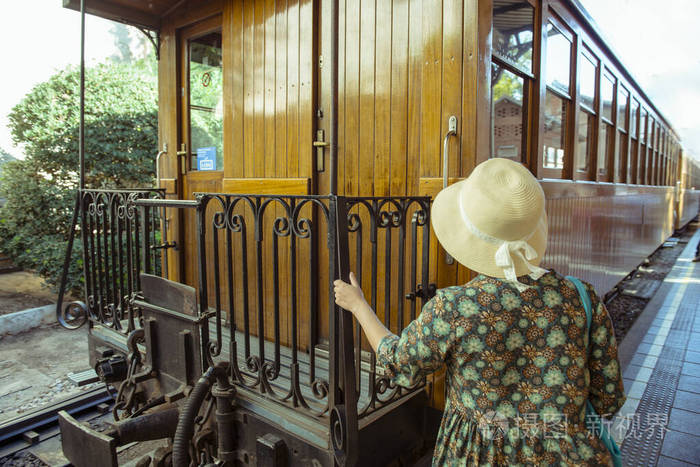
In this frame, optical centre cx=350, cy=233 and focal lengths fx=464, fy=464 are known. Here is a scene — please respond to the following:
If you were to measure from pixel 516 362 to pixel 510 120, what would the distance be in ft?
7.92

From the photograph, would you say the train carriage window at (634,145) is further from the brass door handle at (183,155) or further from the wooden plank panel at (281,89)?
the brass door handle at (183,155)

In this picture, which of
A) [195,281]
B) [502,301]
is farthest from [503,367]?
[195,281]

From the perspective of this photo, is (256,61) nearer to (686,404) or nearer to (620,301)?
(686,404)

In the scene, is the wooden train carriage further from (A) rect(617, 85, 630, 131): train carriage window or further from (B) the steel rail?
(B) the steel rail

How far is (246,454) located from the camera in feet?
8.05

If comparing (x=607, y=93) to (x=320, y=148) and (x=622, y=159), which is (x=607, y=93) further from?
(x=320, y=148)

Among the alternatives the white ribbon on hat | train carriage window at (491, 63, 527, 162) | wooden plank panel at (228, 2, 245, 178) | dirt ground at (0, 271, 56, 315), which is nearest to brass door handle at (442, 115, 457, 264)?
train carriage window at (491, 63, 527, 162)

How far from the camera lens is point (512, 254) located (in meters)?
1.37

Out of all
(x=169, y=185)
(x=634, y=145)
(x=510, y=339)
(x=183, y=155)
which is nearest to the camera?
(x=510, y=339)

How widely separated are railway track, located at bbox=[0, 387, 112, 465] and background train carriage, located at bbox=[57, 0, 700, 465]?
0.55 metres

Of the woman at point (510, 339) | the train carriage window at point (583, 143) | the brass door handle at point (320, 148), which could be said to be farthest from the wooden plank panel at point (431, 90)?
the train carriage window at point (583, 143)

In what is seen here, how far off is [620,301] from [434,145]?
18.7ft

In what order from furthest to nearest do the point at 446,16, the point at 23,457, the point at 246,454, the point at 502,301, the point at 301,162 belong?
1. the point at 301,162
2. the point at 23,457
3. the point at 446,16
4. the point at 246,454
5. the point at 502,301

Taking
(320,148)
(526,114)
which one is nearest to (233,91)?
(320,148)
